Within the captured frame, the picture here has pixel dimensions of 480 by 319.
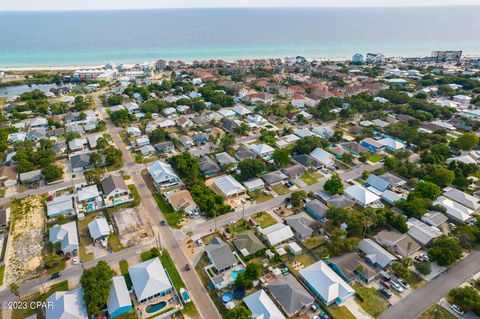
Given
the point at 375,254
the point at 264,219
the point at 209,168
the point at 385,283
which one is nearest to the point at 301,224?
the point at 264,219

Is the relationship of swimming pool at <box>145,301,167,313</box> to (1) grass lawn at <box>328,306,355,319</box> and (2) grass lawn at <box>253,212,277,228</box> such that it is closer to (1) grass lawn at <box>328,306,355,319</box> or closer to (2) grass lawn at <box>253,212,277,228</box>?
(2) grass lawn at <box>253,212,277,228</box>

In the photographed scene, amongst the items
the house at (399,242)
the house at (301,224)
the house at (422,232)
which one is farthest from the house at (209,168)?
→ the house at (422,232)

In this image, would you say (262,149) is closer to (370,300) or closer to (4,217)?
(370,300)

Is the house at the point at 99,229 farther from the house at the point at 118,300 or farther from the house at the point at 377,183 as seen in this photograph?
the house at the point at 377,183

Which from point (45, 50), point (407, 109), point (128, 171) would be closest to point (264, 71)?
point (407, 109)

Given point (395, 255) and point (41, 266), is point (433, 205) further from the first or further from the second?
point (41, 266)

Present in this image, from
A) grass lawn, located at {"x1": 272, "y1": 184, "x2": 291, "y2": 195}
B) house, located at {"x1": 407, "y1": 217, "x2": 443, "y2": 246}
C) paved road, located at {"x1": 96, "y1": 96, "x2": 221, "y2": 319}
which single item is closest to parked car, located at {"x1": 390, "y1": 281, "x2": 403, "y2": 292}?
house, located at {"x1": 407, "y1": 217, "x2": 443, "y2": 246}
